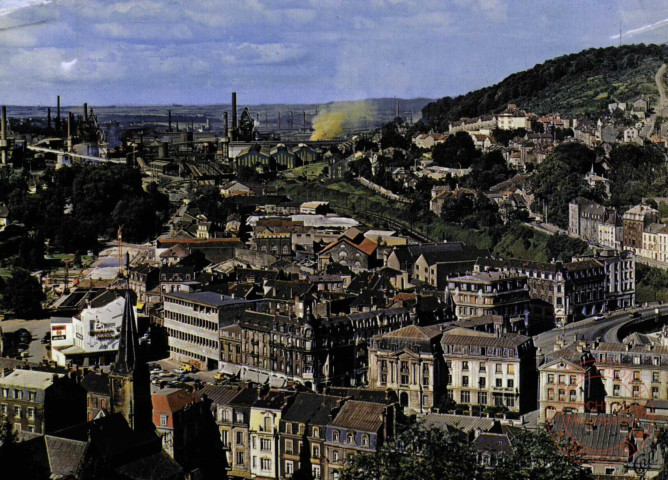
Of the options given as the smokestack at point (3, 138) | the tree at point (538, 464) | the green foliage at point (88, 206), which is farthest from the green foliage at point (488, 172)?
the tree at point (538, 464)

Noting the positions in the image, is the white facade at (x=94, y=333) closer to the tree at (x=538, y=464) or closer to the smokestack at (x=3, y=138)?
the tree at (x=538, y=464)

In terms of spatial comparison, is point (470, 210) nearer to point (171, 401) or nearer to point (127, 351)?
point (171, 401)

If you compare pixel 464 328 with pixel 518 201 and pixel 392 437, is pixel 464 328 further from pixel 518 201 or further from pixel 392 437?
pixel 518 201

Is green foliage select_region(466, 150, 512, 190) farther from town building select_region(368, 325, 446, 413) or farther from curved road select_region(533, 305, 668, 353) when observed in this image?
town building select_region(368, 325, 446, 413)

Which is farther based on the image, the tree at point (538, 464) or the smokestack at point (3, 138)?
the smokestack at point (3, 138)

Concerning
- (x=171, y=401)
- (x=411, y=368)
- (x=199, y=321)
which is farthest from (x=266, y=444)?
(x=199, y=321)

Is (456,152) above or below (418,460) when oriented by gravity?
above

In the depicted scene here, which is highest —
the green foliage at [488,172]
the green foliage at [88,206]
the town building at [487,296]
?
the green foliage at [488,172]
